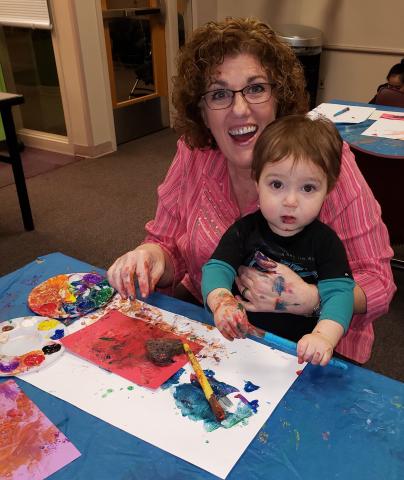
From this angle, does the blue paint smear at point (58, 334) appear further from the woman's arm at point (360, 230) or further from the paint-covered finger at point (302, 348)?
the woman's arm at point (360, 230)

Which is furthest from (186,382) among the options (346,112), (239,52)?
(346,112)

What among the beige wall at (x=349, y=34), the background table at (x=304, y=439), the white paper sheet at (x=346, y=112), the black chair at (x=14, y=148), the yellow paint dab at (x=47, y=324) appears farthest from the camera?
the beige wall at (x=349, y=34)

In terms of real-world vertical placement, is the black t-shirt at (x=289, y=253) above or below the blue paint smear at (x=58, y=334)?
above

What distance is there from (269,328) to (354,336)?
240 mm

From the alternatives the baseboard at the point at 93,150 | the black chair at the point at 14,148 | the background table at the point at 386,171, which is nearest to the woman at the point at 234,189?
the background table at the point at 386,171

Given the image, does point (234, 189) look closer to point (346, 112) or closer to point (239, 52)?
point (239, 52)

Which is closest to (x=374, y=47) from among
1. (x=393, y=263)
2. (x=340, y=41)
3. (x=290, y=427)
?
(x=340, y=41)

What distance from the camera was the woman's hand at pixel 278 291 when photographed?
97 cm

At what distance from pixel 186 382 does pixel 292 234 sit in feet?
1.24

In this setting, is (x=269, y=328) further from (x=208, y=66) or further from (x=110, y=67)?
(x=110, y=67)

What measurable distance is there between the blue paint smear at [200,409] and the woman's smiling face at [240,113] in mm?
609

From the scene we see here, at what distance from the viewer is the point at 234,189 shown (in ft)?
4.29

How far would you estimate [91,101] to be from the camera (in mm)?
4102

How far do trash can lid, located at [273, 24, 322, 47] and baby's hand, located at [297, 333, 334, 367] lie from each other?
12.8 feet
